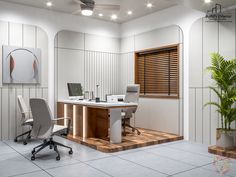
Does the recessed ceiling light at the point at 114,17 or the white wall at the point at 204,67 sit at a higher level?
the recessed ceiling light at the point at 114,17

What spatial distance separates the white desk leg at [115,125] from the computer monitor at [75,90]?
6.03ft

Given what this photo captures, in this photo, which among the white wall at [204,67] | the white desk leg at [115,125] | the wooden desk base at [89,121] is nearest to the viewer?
the white desk leg at [115,125]

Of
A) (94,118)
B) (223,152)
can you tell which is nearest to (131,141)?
(94,118)

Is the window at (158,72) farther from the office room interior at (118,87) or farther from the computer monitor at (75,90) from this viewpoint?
the computer monitor at (75,90)

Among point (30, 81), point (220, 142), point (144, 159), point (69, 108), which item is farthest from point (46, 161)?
point (220, 142)

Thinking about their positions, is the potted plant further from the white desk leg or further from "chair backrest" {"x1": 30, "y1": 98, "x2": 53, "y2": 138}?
"chair backrest" {"x1": 30, "y1": 98, "x2": 53, "y2": 138}

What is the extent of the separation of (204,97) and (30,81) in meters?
4.26

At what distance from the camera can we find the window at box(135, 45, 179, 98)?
20.6ft

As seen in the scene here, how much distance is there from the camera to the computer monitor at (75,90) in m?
6.39

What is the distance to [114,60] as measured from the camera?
25.5 ft

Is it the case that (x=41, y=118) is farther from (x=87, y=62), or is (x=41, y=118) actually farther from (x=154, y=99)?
(x=154, y=99)

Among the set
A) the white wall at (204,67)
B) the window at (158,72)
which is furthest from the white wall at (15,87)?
the white wall at (204,67)

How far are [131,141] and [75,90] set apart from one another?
2152 millimetres

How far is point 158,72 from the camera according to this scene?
671 centimetres
